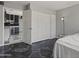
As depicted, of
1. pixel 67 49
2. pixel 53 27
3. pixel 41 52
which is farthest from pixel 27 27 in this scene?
pixel 67 49

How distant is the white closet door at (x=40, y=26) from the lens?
428cm

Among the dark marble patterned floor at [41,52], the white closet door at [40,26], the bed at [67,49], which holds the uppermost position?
the white closet door at [40,26]

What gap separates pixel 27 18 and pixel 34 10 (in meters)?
0.67

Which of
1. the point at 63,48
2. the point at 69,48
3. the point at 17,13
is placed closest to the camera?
the point at 69,48

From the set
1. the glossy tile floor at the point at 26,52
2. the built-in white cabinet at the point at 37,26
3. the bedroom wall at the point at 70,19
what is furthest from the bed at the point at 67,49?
the bedroom wall at the point at 70,19

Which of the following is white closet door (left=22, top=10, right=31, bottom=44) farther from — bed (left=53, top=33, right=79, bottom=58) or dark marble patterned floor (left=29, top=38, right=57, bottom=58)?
bed (left=53, top=33, right=79, bottom=58)

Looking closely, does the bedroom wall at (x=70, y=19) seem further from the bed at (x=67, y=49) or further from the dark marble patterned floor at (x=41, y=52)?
the bed at (x=67, y=49)

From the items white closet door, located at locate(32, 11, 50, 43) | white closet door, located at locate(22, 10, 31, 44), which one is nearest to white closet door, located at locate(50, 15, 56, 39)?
white closet door, located at locate(32, 11, 50, 43)

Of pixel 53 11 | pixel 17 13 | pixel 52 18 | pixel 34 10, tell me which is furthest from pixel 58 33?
pixel 17 13

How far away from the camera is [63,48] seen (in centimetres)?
188

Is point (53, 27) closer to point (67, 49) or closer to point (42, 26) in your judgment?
point (42, 26)

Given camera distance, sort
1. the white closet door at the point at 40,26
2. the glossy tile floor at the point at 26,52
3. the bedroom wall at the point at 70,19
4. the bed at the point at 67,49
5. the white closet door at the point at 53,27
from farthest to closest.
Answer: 1. the white closet door at the point at 53,27
2. the white closet door at the point at 40,26
3. the bedroom wall at the point at 70,19
4. the glossy tile floor at the point at 26,52
5. the bed at the point at 67,49

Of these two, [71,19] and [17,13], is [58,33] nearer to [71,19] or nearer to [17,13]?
[71,19]

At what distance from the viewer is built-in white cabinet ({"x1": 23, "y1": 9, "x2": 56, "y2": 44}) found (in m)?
3.90
